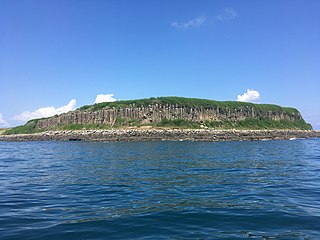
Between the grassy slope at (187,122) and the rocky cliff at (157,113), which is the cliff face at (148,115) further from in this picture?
the grassy slope at (187,122)

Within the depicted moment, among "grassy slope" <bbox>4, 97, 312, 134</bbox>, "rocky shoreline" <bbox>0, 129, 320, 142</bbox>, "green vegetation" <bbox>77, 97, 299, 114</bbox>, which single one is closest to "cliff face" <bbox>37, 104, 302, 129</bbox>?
"green vegetation" <bbox>77, 97, 299, 114</bbox>

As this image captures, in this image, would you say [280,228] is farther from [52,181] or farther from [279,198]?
[52,181]

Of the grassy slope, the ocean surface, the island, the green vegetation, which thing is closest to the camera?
the ocean surface

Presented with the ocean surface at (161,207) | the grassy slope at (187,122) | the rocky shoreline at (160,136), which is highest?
the grassy slope at (187,122)

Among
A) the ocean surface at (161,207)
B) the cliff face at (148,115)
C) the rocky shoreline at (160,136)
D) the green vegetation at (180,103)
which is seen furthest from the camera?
the green vegetation at (180,103)

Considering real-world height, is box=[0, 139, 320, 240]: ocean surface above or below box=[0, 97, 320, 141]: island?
below

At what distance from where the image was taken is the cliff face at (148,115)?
155 metres

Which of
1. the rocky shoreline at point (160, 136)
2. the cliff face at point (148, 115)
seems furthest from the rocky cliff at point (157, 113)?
the rocky shoreline at point (160, 136)

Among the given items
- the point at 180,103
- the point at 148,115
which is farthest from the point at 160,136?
the point at 180,103

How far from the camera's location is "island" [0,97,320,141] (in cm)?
13725

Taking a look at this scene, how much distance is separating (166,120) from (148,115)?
10.1 m

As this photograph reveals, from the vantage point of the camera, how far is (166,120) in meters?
155

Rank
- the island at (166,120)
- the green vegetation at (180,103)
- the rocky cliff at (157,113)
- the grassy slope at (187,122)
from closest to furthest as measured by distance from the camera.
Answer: the island at (166,120), the grassy slope at (187,122), the rocky cliff at (157,113), the green vegetation at (180,103)

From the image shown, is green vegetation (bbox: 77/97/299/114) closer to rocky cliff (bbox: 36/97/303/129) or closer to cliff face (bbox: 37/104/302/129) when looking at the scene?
rocky cliff (bbox: 36/97/303/129)
